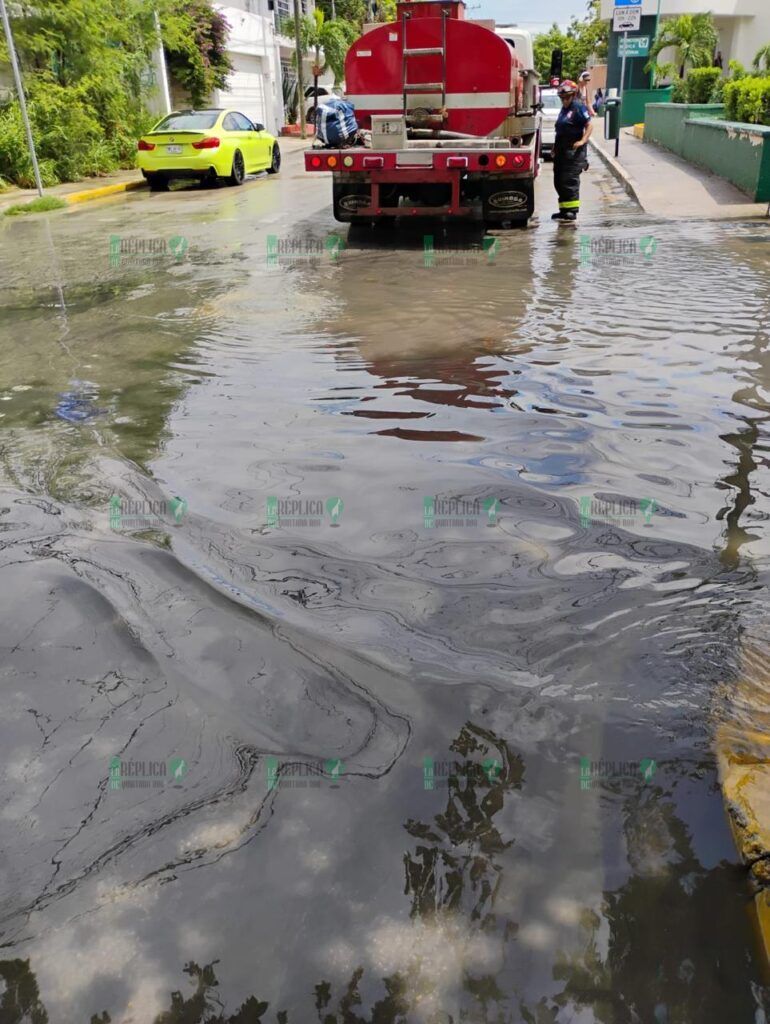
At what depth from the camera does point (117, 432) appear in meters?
5.17

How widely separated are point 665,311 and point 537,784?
5.82 m

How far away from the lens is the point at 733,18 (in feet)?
128

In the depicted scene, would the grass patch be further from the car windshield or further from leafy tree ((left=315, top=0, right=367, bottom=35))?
leafy tree ((left=315, top=0, right=367, bottom=35))

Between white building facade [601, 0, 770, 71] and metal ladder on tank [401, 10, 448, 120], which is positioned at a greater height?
white building facade [601, 0, 770, 71]

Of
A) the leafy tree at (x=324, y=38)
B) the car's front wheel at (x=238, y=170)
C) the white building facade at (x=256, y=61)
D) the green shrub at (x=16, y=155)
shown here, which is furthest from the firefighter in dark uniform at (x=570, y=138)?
the leafy tree at (x=324, y=38)

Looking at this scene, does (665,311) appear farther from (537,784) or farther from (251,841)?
(251,841)

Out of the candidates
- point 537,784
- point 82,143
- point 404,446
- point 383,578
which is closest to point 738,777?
point 537,784

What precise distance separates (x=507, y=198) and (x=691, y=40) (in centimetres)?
3019

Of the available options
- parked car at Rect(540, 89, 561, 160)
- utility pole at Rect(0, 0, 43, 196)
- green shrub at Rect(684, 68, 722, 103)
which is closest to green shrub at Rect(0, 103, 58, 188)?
utility pole at Rect(0, 0, 43, 196)

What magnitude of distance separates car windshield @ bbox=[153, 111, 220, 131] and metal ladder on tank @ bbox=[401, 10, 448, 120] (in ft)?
25.6

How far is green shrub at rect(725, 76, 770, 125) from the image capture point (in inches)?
650

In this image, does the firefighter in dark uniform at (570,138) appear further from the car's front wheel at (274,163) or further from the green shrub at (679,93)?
the green shrub at (679,93)

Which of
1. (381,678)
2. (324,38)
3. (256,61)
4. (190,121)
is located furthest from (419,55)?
(324,38)

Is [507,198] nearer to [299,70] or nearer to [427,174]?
[427,174]
